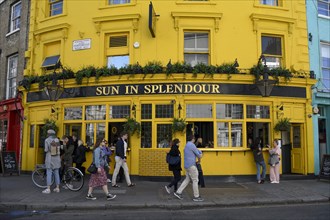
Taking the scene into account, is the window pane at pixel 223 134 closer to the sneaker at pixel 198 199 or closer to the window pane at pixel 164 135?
the window pane at pixel 164 135

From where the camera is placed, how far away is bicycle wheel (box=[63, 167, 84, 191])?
37.8 ft

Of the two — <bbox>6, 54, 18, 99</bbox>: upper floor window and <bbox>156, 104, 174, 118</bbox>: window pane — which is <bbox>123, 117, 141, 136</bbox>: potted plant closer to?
<bbox>156, 104, 174, 118</bbox>: window pane

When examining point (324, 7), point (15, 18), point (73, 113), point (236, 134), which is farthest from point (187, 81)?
point (15, 18)

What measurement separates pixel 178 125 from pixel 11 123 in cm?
1002

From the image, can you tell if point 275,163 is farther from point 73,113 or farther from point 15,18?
point 15,18

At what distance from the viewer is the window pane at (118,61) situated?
48.5 ft

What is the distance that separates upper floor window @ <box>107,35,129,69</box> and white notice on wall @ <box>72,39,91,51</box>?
942 millimetres

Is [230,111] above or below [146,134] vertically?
above

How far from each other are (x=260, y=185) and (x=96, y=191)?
19.4ft

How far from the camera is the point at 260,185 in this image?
12742mm

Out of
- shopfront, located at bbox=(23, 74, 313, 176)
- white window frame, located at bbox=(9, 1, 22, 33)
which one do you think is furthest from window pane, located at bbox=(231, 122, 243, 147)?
white window frame, located at bbox=(9, 1, 22, 33)

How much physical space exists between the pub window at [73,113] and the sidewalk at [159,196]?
332 centimetres

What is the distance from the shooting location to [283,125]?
13961mm

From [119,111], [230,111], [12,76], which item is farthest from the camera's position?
[12,76]
